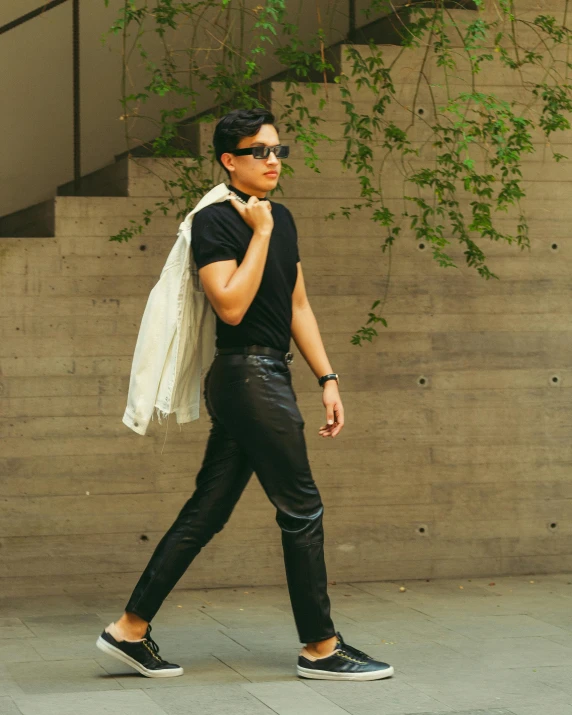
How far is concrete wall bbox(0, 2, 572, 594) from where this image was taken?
19.8 feet

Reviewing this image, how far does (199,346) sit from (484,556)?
101 inches

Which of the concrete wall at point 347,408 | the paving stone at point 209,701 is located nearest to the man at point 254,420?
the paving stone at point 209,701

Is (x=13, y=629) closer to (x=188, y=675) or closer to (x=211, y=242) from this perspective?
(x=188, y=675)

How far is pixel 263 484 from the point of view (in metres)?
4.44

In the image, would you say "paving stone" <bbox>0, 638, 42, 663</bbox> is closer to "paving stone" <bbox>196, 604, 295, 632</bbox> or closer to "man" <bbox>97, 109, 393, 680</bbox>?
"man" <bbox>97, 109, 393, 680</bbox>

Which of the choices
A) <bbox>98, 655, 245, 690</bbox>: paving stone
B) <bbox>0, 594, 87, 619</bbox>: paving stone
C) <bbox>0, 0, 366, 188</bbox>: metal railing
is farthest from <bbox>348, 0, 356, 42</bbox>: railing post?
<bbox>98, 655, 245, 690</bbox>: paving stone

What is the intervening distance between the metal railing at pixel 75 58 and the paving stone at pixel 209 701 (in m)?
3.36

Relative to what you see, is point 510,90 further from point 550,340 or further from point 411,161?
point 550,340

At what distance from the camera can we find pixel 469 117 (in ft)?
21.2

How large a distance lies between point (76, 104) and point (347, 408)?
2.36 meters

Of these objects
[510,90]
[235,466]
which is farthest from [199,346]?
[510,90]

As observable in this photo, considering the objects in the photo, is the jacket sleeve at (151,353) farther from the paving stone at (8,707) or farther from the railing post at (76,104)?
the railing post at (76,104)

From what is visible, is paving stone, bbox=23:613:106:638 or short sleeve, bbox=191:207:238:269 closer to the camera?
short sleeve, bbox=191:207:238:269

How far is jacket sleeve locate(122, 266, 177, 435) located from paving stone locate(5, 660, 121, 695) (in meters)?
0.92
